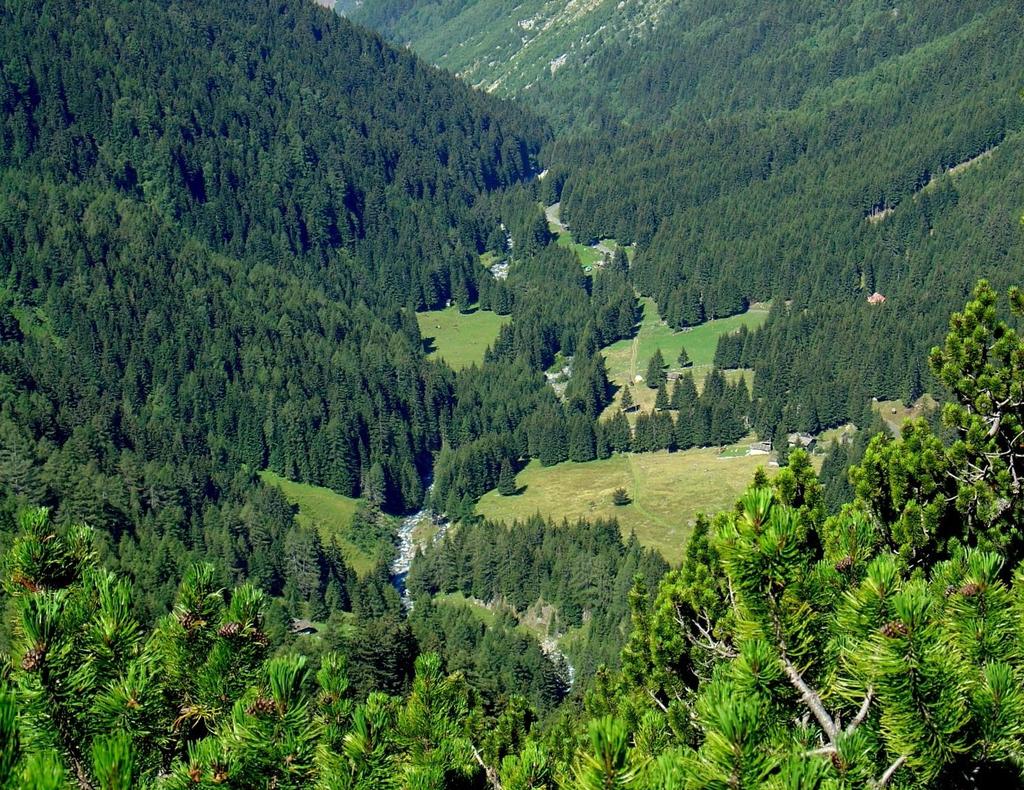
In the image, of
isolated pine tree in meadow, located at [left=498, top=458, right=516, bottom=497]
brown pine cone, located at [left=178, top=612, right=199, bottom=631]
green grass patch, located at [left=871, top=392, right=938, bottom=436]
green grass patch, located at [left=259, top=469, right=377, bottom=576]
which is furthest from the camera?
isolated pine tree in meadow, located at [left=498, top=458, right=516, bottom=497]

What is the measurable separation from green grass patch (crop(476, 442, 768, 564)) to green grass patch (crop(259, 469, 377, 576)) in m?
23.2

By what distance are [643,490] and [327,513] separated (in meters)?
54.5

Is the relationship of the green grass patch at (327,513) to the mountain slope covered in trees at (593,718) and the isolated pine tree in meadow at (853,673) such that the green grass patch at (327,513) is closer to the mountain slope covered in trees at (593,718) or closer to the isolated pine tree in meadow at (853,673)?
the mountain slope covered in trees at (593,718)

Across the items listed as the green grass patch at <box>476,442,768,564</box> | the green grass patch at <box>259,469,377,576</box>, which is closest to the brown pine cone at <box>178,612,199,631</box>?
the green grass patch at <box>476,442,768,564</box>

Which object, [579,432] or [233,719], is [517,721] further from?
[579,432]

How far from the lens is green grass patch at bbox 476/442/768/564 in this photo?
146 metres

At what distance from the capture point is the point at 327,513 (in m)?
169

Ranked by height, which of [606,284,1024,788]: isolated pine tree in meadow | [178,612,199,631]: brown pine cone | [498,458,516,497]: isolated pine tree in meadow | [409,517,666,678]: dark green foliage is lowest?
[409,517,666,678]: dark green foliage

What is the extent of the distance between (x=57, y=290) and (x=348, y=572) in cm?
10569

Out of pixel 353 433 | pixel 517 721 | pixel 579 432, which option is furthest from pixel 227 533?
pixel 517 721

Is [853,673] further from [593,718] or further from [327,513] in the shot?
[327,513]

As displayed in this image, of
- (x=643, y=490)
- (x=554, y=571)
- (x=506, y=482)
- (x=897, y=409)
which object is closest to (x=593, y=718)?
(x=554, y=571)

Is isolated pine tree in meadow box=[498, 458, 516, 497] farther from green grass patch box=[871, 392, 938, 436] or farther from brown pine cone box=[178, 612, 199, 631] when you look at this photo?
brown pine cone box=[178, 612, 199, 631]

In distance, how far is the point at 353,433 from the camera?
193 metres
